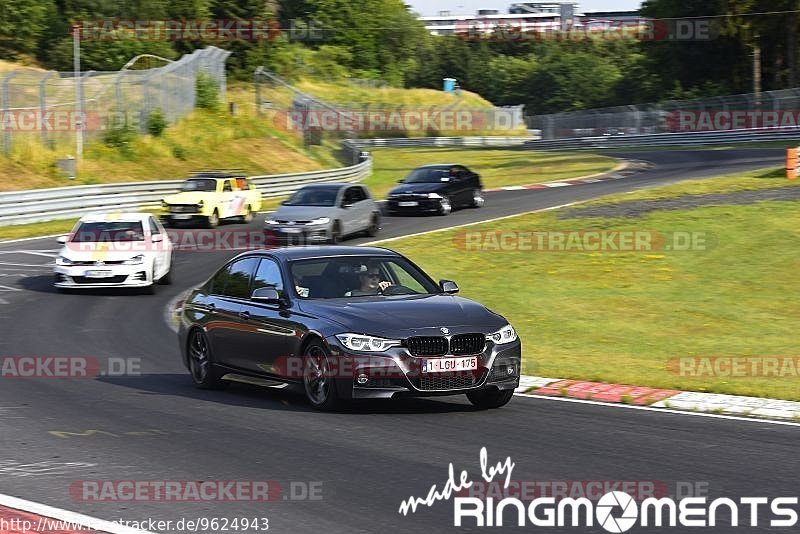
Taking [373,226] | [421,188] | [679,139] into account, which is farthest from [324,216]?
[679,139]

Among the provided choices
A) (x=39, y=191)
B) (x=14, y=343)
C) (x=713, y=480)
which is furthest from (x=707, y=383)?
(x=39, y=191)

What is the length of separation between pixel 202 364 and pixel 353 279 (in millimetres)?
2186

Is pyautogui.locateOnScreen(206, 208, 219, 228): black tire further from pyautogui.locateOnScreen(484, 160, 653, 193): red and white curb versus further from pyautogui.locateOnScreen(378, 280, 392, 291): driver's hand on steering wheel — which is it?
pyautogui.locateOnScreen(378, 280, 392, 291): driver's hand on steering wheel

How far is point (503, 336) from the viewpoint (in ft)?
36.7

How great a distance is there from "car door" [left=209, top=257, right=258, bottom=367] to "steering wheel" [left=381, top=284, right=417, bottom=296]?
147 cm

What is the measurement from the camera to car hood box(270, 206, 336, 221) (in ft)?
100

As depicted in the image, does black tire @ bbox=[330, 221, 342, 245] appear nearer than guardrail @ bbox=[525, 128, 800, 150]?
Yes

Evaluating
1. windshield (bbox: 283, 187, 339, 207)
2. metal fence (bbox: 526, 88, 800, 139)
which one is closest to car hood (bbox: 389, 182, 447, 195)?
windshield (bbox: 283, 187, 339, 207)

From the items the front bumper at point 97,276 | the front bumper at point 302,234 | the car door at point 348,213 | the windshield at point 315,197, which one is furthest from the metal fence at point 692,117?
the front bumper at point 97,276

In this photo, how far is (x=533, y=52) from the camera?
487 feet

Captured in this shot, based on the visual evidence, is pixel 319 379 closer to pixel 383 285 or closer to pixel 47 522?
pixel 383 285

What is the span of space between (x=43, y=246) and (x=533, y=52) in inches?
4863

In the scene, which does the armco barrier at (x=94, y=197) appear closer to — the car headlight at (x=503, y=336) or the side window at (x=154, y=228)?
the side window at (x=154, y=228)

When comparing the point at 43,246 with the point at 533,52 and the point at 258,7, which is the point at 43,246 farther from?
the point at 533,52
